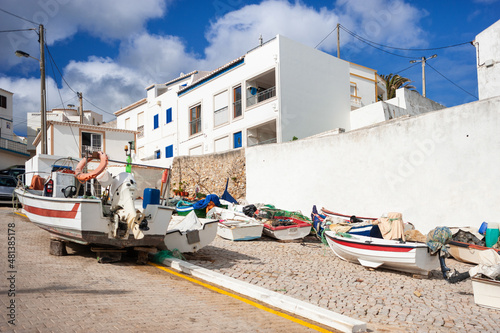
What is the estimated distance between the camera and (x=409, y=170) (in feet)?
44.2

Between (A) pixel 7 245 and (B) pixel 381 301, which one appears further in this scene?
(A) pixel 7 245

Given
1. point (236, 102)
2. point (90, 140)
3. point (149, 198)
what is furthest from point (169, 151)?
point (149, 198)

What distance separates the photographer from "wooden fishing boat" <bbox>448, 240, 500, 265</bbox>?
10359mm

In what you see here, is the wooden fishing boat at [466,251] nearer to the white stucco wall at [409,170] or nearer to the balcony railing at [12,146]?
the white stucco wall at [409,170]

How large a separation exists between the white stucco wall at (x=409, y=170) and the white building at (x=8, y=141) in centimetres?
2915

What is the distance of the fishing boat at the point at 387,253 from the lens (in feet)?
29.0

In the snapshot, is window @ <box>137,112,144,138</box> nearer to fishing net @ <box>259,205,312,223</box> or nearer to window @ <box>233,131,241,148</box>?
window @ <box>233,131,241,148</box>

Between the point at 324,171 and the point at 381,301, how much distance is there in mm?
9809

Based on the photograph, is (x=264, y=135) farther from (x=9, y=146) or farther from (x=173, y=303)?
(x=9, y=146)

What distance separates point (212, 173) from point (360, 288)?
50.3ft

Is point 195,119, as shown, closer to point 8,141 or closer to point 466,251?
point 8,141

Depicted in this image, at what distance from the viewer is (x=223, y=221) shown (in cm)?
1330

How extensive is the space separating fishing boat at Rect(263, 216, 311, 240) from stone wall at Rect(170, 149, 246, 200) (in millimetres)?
6893

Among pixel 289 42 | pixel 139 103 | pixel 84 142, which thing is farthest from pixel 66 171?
pixel 139 103
